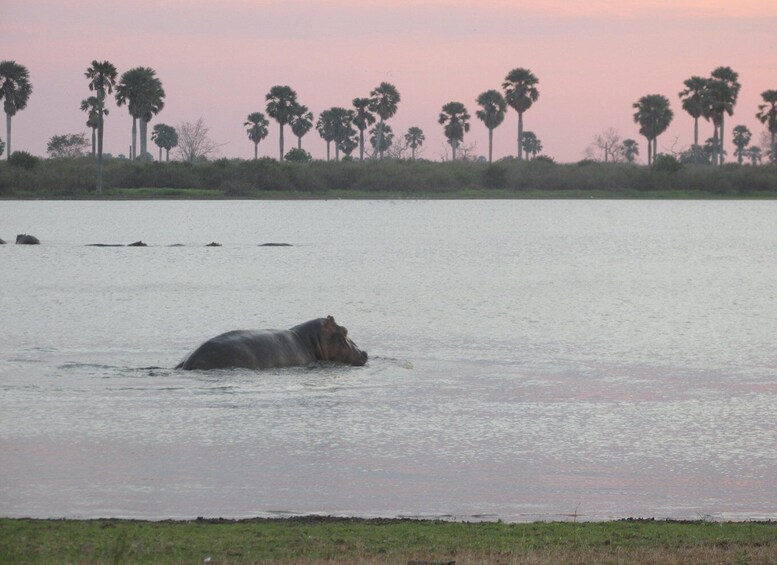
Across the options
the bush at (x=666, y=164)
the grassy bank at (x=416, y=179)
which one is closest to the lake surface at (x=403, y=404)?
the grassy bank at (x=416, y=179)

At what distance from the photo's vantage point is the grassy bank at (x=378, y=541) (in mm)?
8828

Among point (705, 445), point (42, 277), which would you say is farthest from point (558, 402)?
point (42, 277)

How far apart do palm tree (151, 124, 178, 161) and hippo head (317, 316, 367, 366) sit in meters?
167

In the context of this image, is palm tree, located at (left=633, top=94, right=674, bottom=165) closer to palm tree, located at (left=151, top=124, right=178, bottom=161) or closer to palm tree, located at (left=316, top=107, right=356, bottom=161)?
palm tree, located at (left=316, top=107, right=356, bottom=161)

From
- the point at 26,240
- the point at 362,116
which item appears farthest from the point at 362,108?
the point at 26,240

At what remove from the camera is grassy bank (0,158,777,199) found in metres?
129

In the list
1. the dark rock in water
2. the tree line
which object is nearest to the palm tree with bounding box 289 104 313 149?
the tree line

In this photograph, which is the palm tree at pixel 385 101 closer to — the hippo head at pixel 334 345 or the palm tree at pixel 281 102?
the palm tree at pixel 281 102

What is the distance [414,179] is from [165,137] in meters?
53.1

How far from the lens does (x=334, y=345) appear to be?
19141 millimetres

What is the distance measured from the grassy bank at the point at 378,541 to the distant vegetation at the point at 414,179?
116992 millimetres

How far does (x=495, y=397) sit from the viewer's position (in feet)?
55.3

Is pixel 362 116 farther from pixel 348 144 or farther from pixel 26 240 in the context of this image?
pixel 26 240

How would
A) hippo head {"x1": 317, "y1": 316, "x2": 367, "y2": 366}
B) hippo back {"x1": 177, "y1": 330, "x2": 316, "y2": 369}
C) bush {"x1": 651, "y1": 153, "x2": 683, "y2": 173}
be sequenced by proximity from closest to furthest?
hippo back {"x1": 177, "y1": 330, "x2": 316, "y2": 369}
hippo head {"x1": 317, "y1": 316, "x2": 367, "y2": 366}
bush {"x1": 651, "y1": 153, "x2": 683, "y2": 173}
